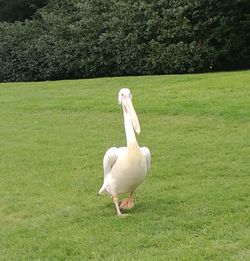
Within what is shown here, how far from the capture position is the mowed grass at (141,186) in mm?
5448

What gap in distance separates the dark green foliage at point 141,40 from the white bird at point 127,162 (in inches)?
721

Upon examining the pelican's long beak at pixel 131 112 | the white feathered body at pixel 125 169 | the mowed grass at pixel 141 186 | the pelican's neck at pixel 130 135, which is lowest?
the mowed grass at pixel 141 186

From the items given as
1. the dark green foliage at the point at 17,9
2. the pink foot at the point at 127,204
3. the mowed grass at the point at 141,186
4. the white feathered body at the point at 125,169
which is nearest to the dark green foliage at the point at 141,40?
the dark green foliage at the point at 17,9

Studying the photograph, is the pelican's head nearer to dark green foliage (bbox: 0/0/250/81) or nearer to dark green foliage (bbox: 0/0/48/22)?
dark green foliage (bbox: 0/0/250/81)

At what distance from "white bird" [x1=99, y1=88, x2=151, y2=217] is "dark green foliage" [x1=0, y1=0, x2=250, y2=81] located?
1831 cm

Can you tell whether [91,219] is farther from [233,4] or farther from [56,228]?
[233,4]

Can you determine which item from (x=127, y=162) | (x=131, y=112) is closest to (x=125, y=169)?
(x=127, y=162)

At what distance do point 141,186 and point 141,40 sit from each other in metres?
18.8

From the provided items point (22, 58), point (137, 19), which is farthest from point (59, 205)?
point (22, 58)

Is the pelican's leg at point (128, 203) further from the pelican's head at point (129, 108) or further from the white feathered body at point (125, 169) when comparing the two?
the pelican's head at point (129, 108)

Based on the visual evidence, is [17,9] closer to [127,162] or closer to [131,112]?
[131,112]

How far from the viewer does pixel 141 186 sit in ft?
24.4

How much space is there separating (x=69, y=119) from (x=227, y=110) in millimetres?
3347

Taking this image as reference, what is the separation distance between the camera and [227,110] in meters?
12.3
